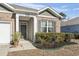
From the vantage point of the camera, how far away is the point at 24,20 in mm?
13781

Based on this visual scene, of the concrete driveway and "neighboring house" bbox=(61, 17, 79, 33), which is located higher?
"neighboring house" bbox=(61, 17, 79, 33)

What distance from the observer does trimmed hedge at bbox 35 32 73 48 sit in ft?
45.3

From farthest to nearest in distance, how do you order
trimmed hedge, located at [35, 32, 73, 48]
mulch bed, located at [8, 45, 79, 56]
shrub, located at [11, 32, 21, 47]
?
trimmed hedge, located at [35, 32, 73, 48] → shrub, located at [11, 32, 21, 47] → mulch bed, located at [8, 45, 79, 56]

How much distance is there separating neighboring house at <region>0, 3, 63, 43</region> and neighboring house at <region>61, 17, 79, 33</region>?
0.40 metres

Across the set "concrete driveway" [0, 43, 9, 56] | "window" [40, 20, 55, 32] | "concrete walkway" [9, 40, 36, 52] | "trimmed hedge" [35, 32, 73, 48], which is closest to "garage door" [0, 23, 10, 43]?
"concrete driveway" [0, 43, 9, 56]

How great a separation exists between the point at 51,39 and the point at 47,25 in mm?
1268

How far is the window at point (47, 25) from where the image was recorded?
47.3 feet

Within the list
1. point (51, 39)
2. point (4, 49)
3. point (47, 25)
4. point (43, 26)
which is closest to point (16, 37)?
point (4, 49)

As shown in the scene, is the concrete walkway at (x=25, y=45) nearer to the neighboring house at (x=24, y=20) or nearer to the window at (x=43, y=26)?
the neighboring house at (x=24, y=20)

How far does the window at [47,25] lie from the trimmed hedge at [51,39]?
1.66ft

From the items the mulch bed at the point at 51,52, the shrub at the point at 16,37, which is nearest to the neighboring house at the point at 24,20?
the shrub at the point at 16,37

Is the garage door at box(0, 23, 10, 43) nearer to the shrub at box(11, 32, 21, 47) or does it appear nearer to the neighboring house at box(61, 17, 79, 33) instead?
the shrub at box(11, 32, 21, 47)

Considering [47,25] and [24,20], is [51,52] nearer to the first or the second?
[47,25]

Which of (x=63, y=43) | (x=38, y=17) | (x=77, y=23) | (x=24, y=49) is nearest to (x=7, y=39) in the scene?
(x=24, y=49)
